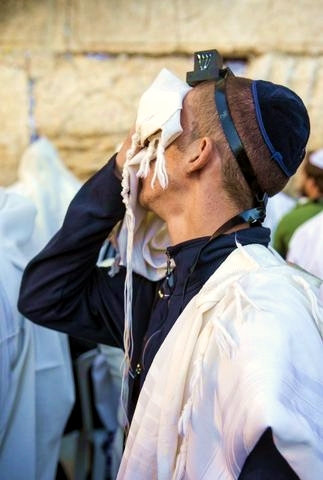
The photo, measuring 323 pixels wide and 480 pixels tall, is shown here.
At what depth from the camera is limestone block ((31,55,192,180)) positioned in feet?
9.36

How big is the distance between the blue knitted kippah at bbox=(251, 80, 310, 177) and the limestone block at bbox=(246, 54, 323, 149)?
1982 millimetres

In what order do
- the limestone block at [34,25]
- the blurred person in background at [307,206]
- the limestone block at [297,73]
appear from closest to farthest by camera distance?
the blurred person in background at [307,206], the limestone block at [34,25], the limestone block at [297,73]

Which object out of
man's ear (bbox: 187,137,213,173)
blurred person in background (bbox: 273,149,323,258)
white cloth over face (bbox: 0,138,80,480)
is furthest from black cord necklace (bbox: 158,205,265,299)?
blurred person in background (bbox: 273,149,323,258)

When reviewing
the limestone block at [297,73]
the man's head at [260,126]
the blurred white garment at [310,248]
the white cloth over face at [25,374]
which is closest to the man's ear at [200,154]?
the man's head at [260,126]

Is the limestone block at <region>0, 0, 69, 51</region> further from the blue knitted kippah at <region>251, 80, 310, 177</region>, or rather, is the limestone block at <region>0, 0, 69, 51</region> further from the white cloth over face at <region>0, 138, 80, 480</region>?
the blue knitted kippah at <region>251, 80, 310, 177</region>

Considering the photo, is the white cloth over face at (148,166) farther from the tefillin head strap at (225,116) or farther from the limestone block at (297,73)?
the limestone block at (297,73)

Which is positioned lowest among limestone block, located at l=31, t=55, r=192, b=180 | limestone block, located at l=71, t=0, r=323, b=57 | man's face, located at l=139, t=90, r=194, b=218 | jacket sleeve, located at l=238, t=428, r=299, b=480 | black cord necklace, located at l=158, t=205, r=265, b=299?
jacket sleeve, located at l=238, t=428, r=299, b=480

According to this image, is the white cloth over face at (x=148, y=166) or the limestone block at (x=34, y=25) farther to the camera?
the limestone block at (x=34, y=25)

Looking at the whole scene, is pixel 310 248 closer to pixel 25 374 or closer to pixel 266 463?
pixel 25 374

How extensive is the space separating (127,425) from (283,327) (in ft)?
1.74

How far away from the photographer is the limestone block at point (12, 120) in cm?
282

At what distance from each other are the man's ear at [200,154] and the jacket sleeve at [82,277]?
0.70 ft

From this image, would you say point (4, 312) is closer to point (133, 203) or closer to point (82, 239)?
point (82, 239)

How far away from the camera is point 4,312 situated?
1475mm
